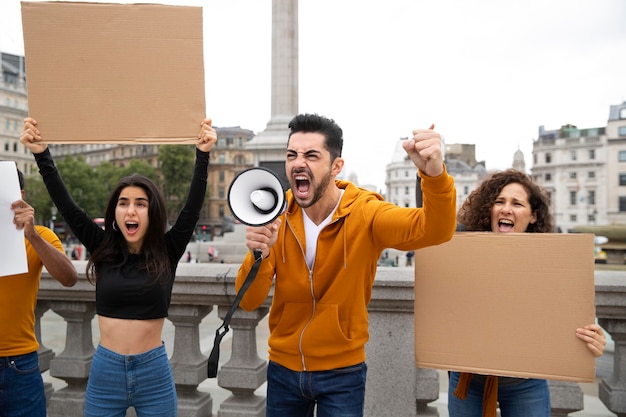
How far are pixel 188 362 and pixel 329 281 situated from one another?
169 cm

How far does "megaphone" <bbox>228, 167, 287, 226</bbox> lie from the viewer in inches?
88.2

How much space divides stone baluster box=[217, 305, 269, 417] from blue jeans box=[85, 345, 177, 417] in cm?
80

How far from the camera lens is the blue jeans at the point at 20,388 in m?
2.97

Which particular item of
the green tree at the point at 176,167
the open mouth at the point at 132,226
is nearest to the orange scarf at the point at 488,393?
the open mouth at the point at 132,226

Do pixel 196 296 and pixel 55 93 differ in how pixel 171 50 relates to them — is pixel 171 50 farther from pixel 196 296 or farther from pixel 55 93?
pixel 196 296

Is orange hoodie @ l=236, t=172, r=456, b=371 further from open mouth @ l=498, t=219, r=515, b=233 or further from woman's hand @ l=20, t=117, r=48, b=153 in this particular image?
woman's hand @ l=20, t=117, r=48, b=153

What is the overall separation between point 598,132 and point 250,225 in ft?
328

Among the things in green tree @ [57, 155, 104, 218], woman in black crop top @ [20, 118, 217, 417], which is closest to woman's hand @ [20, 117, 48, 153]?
woman in black crop top @ [20, 118, 217, 417]

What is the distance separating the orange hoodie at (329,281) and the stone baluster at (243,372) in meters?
1.05

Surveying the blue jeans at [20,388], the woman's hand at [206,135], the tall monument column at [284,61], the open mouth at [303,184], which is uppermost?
the tall monument column at [284,61]

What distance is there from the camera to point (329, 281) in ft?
8.46

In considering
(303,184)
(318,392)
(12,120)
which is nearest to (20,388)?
(318,392)

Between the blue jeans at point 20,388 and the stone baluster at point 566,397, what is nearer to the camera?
the blue jeans at point 20,388

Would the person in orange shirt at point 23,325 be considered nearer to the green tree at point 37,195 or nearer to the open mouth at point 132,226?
the open mouth at point 132,226
